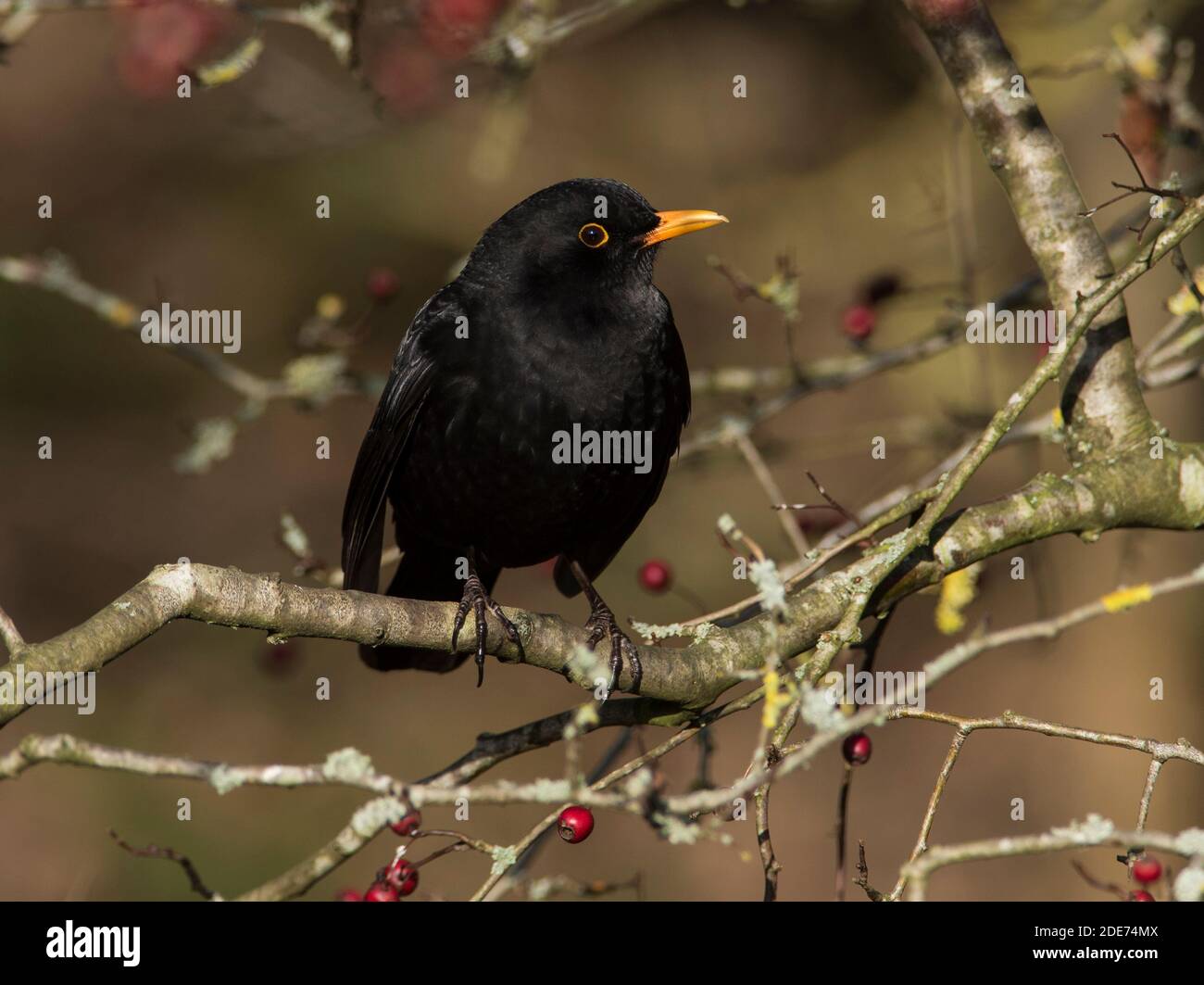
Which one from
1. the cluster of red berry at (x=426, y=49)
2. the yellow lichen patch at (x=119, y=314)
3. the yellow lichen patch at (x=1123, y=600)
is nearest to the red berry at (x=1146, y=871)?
the yellow lichen patch at (x=1123, y=600)

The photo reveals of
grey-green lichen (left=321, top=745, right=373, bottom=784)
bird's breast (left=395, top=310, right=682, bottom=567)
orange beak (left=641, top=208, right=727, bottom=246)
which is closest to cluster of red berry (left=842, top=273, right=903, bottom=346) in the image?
orange beak (left=641, top=208, right=727, bottom=246)

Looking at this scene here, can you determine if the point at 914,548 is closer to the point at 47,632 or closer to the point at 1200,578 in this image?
the point at 1200,578

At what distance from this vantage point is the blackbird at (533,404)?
13.3 feet

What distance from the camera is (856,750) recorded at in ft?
11.3

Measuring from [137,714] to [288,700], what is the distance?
0.95 meters

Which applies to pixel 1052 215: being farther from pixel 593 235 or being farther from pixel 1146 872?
pixel 1146 872

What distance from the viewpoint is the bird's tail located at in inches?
178

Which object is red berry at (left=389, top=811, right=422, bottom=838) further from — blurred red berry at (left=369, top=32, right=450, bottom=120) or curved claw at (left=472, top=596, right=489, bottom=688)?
blurred red berry at (left=369, top=32, right=450, bottom=120)

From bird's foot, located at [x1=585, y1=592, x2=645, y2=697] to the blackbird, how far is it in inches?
0.4

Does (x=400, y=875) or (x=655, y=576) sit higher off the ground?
(x=655, y=576)

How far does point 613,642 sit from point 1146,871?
5.04 ft

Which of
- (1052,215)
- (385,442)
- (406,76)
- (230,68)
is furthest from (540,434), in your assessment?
(406,76)

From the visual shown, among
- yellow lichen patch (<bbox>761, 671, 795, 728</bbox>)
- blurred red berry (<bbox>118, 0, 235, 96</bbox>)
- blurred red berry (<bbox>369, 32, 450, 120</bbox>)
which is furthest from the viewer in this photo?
blurred red berry (<bbox>369, 32, 450, 120</bbox>)

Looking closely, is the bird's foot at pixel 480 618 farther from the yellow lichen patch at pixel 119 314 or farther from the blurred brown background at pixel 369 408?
the blurred brown background at pixel 369 408
